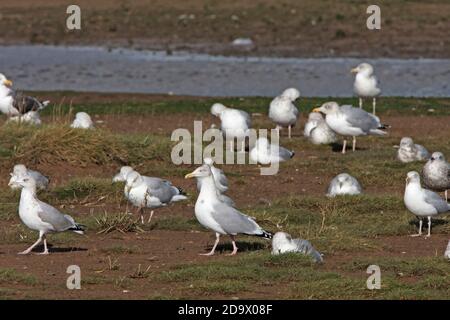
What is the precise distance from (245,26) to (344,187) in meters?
24.5

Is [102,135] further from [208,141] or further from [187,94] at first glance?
[187,94]

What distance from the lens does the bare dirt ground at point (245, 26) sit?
119ft

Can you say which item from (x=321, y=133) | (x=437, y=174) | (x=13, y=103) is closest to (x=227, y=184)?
(x=437, y=174)

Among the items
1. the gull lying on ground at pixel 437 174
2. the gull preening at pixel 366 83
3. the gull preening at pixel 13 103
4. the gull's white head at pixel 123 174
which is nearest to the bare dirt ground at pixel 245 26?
the gull preening at pixel 366 83

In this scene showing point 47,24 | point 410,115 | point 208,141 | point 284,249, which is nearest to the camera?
point 284,249

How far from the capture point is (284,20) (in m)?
40.2

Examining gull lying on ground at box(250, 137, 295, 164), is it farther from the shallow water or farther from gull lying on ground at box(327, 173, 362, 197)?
the shallow water

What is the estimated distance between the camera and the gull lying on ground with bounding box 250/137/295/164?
17.9m

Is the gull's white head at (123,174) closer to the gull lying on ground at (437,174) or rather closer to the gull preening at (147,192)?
the gull preening at (147,192)

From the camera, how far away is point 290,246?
38.6 ft

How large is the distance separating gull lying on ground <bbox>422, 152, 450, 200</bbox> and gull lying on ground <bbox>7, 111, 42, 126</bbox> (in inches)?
244

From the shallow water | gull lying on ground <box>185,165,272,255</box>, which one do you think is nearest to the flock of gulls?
gull lying on ground <box>185,165,272,255</box>

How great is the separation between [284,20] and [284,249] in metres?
28.9
